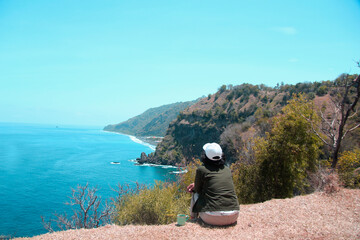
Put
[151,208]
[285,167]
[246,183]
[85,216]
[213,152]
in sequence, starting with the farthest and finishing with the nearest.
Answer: [85,216] < [246,183] < [285,167] < [151,208] < [213,152]

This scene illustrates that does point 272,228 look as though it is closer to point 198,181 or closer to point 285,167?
point 198,181

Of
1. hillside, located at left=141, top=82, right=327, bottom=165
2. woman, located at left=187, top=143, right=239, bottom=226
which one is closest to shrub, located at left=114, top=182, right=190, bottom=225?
woman, located at left=187, top=143, right=239, bottom=226

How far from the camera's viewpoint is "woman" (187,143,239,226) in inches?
215

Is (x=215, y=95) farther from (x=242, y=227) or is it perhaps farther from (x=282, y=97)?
(x=242, y=227)

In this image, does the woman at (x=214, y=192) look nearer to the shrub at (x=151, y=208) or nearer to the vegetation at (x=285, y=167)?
the vegetation at (x=285, y=167)

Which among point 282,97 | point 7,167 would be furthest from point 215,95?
point 7,167

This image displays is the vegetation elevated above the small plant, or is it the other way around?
the vegetation

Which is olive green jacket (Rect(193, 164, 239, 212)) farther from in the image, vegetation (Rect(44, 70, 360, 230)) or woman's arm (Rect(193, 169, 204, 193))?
vegetation (Rect(44, 70, 360, 230))

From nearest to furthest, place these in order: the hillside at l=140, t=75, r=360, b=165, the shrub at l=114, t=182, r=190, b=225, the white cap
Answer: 1. the white cap
2. the shrub at l=114, t=182, r=190, b=225
3. the hillside at l=140, t=75, r=360, b=165

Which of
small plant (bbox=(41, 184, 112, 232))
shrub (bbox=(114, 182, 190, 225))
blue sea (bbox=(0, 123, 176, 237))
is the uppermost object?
shrub (bbox=(114, 182, 190, 225))

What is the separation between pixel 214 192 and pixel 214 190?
0.14ft

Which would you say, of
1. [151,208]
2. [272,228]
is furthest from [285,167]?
[272,228]

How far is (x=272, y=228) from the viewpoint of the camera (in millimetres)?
5852

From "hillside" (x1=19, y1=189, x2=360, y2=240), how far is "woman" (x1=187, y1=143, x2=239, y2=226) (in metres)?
0.32
